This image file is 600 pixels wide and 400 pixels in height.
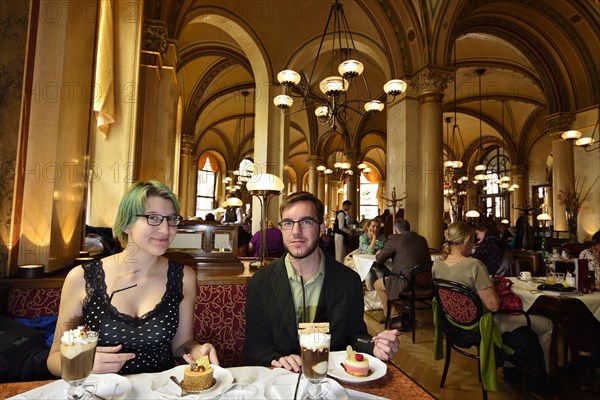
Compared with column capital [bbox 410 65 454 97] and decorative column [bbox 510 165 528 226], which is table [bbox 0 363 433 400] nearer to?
column capital [bbox 410 65 454 97]

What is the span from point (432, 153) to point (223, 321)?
20.1 feet

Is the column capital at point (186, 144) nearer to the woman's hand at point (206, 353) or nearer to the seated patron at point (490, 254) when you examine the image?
the seated patron at point (490, 254)

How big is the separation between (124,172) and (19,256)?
1.97m

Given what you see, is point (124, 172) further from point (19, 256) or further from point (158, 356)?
point (158, 356)

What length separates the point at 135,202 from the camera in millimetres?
1447

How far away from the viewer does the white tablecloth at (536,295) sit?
274 cm

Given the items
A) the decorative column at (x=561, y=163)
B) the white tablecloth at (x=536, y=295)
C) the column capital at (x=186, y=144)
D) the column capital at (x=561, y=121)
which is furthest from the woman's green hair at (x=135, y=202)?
the column capital at (x=186, y=144)

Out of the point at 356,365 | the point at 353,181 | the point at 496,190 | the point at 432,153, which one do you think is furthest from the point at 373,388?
the point at 496,190

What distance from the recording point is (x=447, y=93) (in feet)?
44.2

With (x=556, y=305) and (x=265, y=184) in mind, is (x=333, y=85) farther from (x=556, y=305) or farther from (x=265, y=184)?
(x=556, y=305)

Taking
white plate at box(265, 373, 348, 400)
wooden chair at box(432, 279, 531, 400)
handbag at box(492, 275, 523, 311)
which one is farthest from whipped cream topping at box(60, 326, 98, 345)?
handbag at box(492, 275, 523, 311)

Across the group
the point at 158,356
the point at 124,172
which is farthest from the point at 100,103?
the point at 158,356

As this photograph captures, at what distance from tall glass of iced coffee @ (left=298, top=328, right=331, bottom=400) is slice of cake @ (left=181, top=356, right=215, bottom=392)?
296mm

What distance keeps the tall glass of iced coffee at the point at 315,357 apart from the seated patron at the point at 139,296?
51cm
